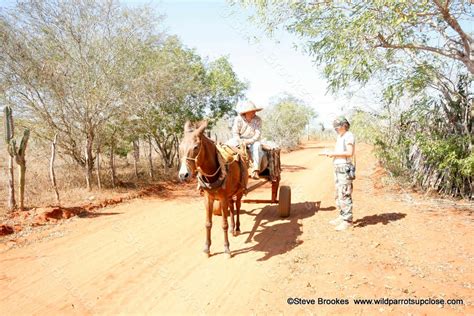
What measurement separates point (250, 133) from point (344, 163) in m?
2.16

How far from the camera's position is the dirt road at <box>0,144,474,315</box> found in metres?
4.05

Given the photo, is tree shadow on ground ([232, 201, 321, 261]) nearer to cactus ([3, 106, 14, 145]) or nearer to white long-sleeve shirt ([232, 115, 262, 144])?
white long-sleeve shirt ([232, 115, 262, 144])

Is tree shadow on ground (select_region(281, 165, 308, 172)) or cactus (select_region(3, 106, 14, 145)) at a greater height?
cactus (select_region(3, 106, 14, 145))

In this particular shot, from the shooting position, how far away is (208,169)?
4.98m

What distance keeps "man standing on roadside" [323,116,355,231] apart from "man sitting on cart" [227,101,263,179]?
1501 mm

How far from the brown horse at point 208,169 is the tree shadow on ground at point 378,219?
2.90 m

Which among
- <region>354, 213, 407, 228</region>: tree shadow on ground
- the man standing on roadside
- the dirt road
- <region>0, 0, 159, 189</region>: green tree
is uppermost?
<region>0, 0, 159, 189</region>: green tree

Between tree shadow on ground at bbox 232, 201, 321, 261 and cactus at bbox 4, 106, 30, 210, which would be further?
cactus at bbox 4, 106, 30, 210

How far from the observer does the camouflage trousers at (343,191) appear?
20.5 ft

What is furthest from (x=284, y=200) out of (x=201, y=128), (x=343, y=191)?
(x=201, y=128)

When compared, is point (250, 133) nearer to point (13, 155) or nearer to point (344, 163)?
point (344, 163)

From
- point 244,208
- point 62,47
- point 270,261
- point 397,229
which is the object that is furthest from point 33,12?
point 397,229

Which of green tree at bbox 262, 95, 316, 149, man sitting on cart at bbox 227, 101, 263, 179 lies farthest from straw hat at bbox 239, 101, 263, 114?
green tree at bbox 262, 95, 316, 149

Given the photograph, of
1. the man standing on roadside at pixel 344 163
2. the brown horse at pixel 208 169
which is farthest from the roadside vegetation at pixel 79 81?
the man standing on roadside at pixel 344 163
